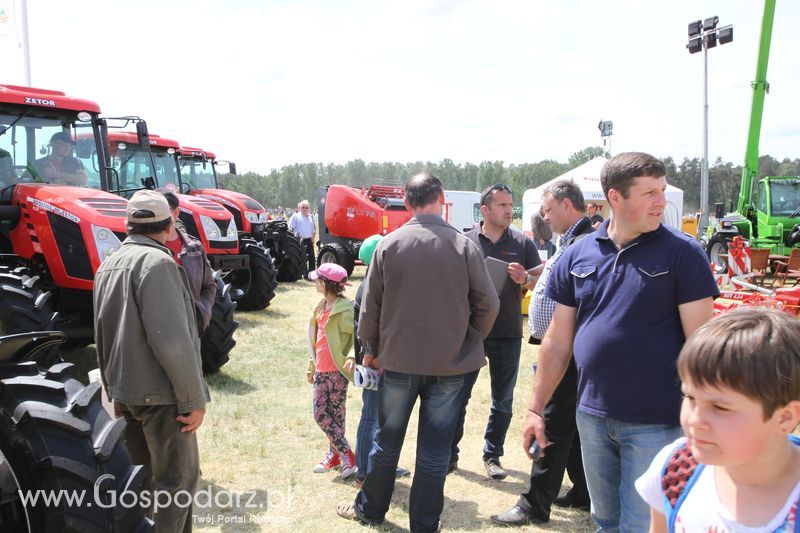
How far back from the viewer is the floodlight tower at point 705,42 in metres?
18.6

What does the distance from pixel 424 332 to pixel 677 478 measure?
6.22 feet

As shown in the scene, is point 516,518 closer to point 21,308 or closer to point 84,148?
point 21,308

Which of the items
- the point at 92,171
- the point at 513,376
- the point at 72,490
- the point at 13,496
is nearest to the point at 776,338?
the point at 72,490

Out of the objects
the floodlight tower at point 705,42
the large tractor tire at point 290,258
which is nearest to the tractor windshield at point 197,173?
the large tractor tire at point 290,258

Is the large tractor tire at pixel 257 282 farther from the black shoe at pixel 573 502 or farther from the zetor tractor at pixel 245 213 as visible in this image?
the black shoe at pixel 573 502

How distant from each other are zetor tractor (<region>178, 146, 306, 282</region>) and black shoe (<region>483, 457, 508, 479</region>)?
877 centimetres

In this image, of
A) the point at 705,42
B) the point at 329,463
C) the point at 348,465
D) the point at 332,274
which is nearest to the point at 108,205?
the point at 332,274

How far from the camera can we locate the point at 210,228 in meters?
9.63

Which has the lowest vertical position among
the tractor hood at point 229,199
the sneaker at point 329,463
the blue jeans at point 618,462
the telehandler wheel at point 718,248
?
the sneaker at point 329,463

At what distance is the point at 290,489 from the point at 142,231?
2.05 metres

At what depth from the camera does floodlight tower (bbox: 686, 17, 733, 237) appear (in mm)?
18609

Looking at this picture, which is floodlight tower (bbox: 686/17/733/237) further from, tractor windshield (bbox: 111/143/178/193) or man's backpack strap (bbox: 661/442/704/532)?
man's backpack strap (bbox: 661/442/704/532)

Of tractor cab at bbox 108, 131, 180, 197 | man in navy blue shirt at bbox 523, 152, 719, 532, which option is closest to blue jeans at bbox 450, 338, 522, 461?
man in navy blue shirt at bbox 523, 152, 719, 532

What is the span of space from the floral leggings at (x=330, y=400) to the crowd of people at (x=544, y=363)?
0.01 metres
